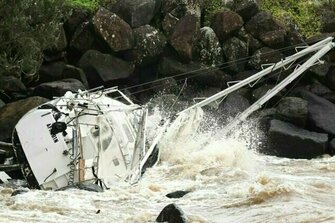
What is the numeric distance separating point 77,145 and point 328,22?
20896 millimetres

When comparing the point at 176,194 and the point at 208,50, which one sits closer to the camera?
the point at 176,194

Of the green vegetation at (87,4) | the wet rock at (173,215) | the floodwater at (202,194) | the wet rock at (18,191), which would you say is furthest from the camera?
the green vegetation at (87,4)

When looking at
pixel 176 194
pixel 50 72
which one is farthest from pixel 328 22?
pixel 176 194

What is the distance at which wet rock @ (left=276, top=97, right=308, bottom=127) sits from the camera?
2422 centimetres

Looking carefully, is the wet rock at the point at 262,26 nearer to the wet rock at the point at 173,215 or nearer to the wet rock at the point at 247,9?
the wet rock at the point at 247,9

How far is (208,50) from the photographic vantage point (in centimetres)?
2861

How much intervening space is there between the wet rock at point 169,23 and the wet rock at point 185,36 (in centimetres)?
57

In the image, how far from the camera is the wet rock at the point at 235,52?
28750 mm

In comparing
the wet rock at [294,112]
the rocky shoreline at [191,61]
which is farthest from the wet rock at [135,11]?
the wet rock at [294,112]

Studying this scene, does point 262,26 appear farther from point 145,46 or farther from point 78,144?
point 78,144

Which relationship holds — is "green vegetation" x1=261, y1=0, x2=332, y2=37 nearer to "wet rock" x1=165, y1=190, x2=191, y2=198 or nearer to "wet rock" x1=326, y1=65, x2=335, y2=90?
"wet rock" x1=326, y1=65, x2=335, y2=90

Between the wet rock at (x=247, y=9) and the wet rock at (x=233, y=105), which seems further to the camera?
the wet rock at (x=247, y=9)

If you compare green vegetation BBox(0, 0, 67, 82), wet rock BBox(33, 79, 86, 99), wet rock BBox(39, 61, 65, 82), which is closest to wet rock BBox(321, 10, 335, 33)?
wet rock BBox(39, 61, 65, 82)

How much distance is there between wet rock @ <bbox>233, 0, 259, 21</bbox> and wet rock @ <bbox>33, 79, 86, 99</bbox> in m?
10.7
